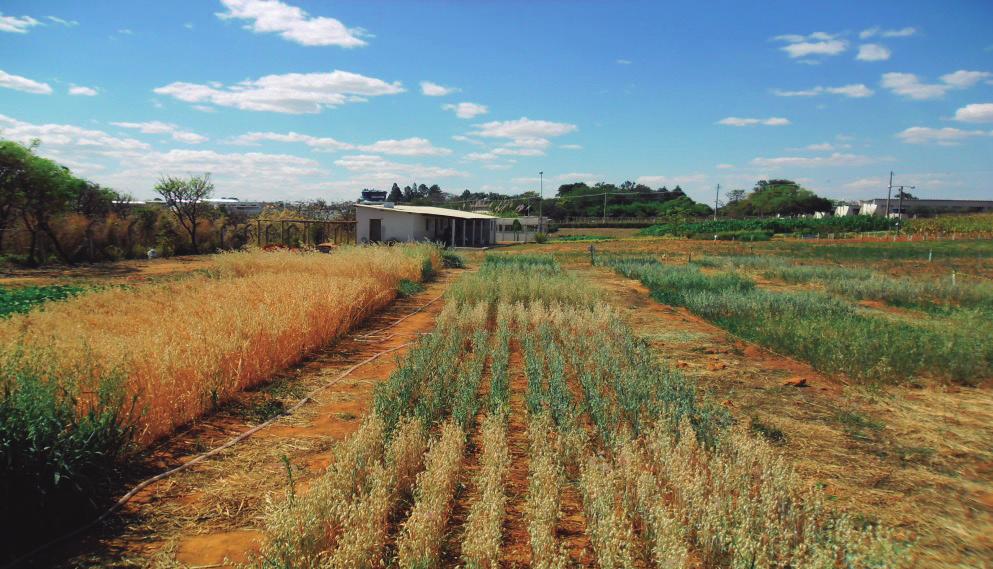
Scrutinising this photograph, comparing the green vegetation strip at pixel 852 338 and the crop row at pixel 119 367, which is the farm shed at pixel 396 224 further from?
the crop row at pixel 119 367

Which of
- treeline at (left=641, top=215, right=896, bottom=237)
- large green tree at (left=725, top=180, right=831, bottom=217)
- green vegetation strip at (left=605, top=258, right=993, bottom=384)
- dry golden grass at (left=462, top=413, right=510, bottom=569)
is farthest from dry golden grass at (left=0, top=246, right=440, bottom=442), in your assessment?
large green tree at (left=725, top=180, right=831, bottom=217)

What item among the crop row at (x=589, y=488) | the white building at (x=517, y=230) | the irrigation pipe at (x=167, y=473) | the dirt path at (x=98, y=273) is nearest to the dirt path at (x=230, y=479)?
the irrigation pipe at (x=167, y=473)

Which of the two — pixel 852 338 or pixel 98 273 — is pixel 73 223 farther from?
pixel 852 338

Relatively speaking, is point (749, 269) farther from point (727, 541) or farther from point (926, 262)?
point (727, 541)

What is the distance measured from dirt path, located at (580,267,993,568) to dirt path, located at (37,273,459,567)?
365cm

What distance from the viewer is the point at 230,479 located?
13.4 ft

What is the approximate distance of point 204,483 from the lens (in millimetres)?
4008

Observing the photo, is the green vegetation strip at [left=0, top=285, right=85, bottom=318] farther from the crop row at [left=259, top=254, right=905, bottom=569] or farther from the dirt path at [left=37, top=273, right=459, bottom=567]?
the crop row at [left=259, top=254, right=905, bottom=569]

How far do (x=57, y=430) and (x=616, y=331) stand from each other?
6.85m

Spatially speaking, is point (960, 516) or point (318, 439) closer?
point (960, 516)

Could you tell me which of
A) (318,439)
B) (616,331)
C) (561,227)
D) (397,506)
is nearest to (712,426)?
(397,506)

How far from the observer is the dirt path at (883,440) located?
361 cm

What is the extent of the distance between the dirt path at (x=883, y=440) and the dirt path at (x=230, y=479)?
365 centimetres

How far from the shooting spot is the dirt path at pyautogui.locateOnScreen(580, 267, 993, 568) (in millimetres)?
3609
